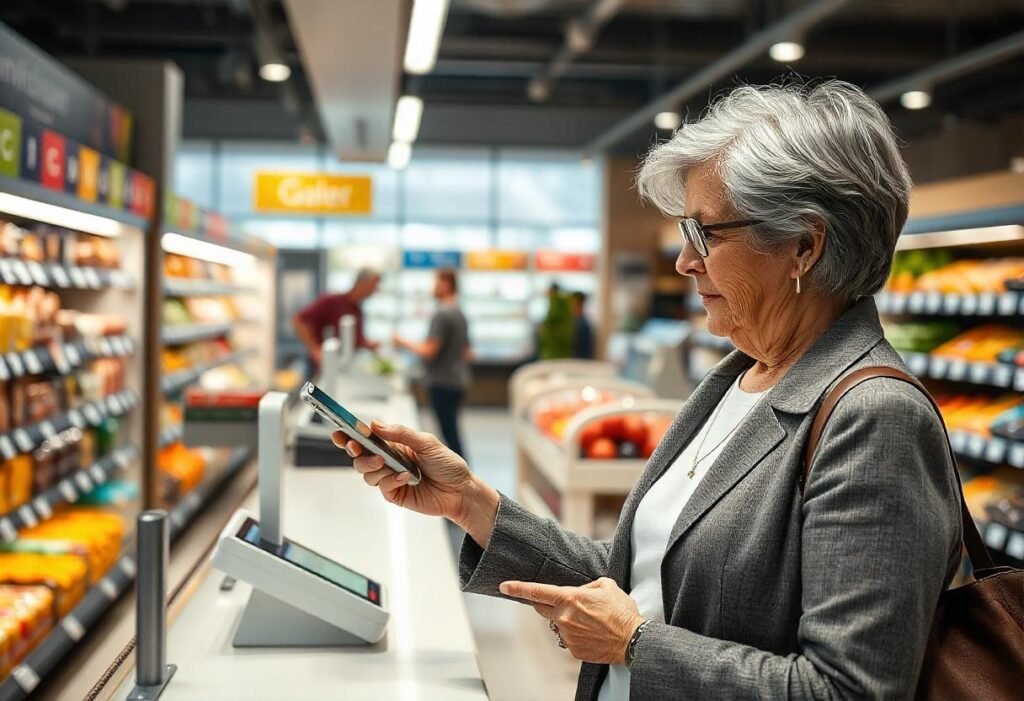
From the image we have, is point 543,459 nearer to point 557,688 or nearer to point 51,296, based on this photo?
point 557,688

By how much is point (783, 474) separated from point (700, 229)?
404 millimetres

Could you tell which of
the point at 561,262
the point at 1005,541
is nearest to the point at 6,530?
the point at 1005,541

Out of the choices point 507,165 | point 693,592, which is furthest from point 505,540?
point 507,165

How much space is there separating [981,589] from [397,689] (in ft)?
3.28

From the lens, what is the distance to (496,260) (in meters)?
16.5

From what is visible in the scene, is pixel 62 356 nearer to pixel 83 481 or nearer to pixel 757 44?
pixel 83 481

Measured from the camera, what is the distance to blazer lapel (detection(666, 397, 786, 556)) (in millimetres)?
1456

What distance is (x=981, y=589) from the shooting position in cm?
134

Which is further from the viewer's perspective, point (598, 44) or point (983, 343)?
point (598, 44)

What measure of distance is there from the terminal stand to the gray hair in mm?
1064

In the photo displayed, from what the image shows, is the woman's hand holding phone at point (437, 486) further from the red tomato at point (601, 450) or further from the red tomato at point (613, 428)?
the red tomato at point (613, 428)

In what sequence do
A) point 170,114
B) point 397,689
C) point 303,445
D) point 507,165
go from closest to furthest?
point 397,689 → point 303,445 → point 170,114 → point 507,165

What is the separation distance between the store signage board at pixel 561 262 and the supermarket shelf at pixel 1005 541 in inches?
472

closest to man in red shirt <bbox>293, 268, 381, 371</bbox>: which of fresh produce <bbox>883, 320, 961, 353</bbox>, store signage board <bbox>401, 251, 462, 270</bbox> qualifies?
fresh produce <bbox>883, 320, 961, 353</bbox>
